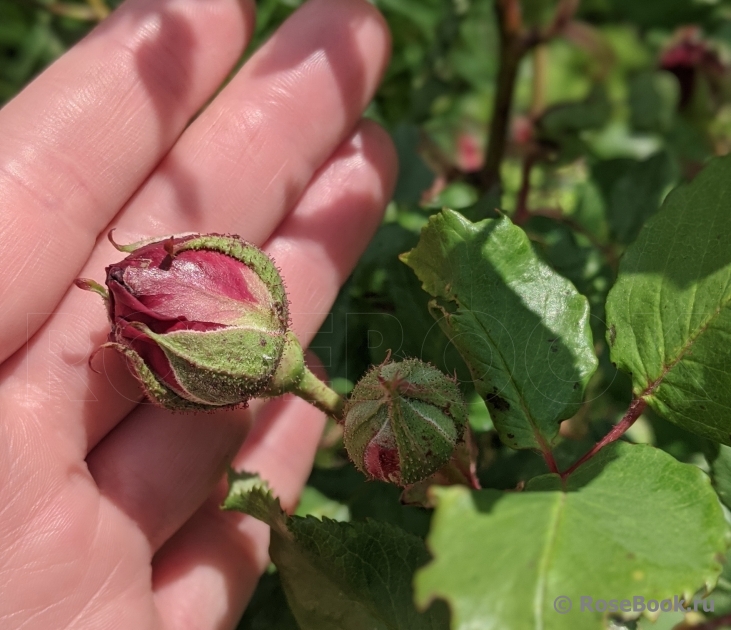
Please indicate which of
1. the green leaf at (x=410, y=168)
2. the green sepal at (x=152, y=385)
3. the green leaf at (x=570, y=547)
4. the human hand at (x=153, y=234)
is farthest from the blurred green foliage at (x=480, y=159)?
the green leaf at (x=570, y=547)

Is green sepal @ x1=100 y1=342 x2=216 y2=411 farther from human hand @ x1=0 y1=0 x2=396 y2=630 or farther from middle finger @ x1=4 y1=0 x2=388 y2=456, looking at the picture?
middle finger @ x1=4 y1=0 x2=388 y2=456

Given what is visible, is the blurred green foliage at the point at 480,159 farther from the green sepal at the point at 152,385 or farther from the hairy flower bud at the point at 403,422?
the green sepal at the point at 152,385

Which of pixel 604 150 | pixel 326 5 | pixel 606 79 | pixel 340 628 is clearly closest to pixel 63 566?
pixel 340 628

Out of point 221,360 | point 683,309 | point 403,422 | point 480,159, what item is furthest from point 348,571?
point 480,159

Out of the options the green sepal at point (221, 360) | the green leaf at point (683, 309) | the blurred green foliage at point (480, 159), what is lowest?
the blurred green foliage at point (480, 159)

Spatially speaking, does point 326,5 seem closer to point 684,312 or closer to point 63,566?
point 684,312

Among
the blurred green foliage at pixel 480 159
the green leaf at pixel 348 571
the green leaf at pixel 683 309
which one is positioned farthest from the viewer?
the blurred green foliage at pixel 480 159

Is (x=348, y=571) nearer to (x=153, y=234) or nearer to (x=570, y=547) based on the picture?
(x=570, y=547)
